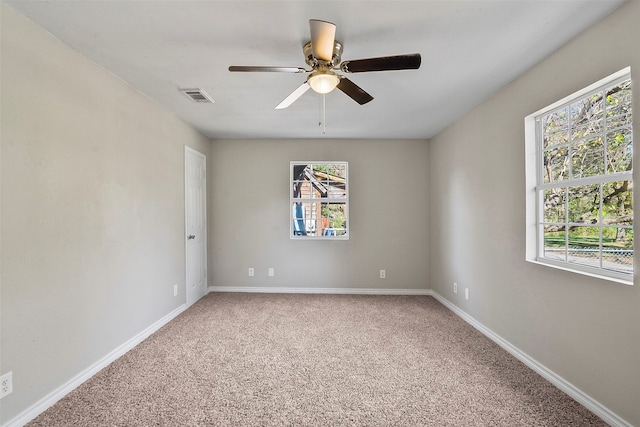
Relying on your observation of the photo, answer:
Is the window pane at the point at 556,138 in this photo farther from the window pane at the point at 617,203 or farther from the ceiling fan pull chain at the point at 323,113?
the ceiling fan pull chain at the point at 323,113

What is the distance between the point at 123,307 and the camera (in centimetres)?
259

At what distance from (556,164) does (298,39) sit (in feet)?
6.90

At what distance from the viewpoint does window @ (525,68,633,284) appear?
178 cm

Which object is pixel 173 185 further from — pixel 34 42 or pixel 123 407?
pixel 123 407

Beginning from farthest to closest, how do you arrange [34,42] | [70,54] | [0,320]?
[70,54] < [34,42] < [0,320]

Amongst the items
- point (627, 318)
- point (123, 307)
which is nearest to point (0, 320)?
point (123, 307)

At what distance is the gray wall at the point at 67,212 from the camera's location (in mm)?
1675

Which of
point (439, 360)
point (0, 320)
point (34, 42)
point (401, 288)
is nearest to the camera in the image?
point (0, 320)

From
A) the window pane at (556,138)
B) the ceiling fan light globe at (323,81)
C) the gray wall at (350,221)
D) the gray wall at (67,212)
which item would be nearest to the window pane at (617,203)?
the window pane at (556,138)

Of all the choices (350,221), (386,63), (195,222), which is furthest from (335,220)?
(386,63)

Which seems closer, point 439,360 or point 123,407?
point 123,407

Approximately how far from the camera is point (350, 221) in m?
4.53

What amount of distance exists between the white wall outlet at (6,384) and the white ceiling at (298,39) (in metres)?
2.02

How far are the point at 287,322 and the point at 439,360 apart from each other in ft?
Answer: 5.26
